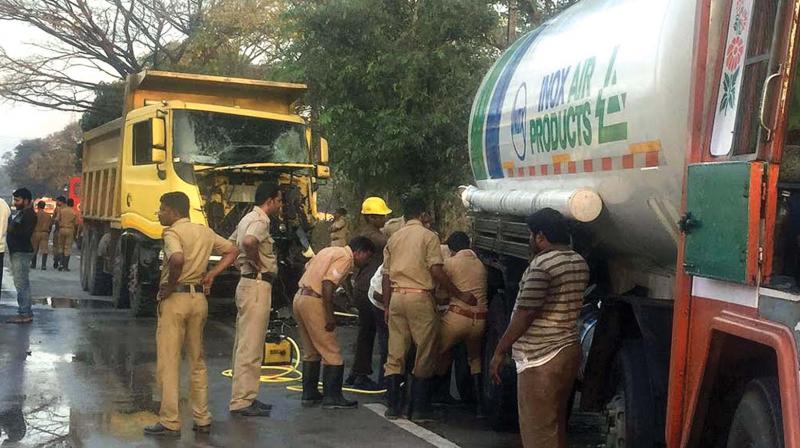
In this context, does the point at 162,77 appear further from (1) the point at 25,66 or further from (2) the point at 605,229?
(1) the point at 25,66

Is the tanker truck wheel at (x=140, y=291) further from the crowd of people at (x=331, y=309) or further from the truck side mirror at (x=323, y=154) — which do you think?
the crowd of people at (x=331, y=309)

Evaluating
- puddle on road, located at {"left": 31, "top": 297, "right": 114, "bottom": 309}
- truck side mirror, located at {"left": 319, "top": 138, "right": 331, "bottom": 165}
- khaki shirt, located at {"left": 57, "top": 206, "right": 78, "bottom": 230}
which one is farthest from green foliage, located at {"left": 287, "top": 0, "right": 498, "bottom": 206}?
khaki shirt, located at {"left": 57, "top": 206, "right": 78, "bottom": 230}

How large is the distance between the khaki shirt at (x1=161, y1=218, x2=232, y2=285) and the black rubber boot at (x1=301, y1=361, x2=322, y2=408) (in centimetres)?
164

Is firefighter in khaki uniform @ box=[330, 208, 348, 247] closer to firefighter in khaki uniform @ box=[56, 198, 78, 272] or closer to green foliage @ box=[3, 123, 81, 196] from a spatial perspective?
firefighter in khaki uniform @ box=[56, 198, 78, 272]

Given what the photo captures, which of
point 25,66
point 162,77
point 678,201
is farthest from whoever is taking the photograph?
point 25,66

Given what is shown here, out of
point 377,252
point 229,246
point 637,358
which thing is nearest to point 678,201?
point 637,358

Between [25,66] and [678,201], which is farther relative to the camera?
[25,66]

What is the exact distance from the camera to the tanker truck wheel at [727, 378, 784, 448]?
3.92m

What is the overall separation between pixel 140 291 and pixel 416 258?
762 cm

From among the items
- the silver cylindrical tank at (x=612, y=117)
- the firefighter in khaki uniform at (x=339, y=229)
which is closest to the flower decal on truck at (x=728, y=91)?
the silver cylindrical tank at (x=612, y=117)

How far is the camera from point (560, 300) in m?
6.17

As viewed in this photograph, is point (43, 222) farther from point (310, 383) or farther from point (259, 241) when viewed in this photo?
point (259, 241)

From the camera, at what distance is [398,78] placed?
17562 mm

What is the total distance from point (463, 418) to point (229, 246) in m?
2.42
